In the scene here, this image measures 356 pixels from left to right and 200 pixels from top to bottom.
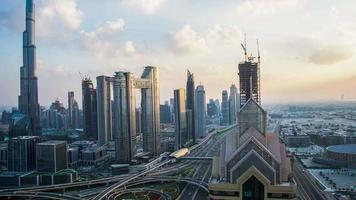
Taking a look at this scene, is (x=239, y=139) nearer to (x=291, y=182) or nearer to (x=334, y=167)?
(x=291, y=182)

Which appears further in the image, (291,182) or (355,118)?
(355,118)

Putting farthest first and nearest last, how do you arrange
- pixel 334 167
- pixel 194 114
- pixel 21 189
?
pixel 194 114
pixel 334 167
pixel 21 189

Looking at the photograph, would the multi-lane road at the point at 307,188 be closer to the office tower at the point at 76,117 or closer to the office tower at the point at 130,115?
the office tower at the point at 130,115

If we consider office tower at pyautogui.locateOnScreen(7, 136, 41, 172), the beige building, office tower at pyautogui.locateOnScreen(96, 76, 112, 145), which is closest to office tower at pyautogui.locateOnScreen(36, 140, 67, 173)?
office tower at pyautogui.locateOnScreen(7, 136, 41, 172)

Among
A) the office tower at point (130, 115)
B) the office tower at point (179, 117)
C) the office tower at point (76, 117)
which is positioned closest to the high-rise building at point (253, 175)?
the office tower at point (130, 115)

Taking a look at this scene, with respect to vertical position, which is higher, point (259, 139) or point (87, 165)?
point (259, 139)

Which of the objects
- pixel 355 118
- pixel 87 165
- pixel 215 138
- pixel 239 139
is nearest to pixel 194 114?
pixel 215 138

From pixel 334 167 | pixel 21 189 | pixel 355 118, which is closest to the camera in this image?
pixel 21 189
